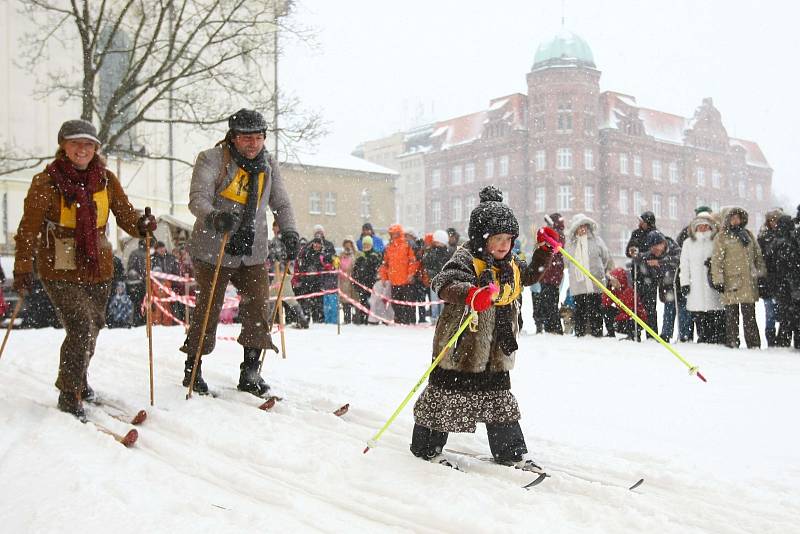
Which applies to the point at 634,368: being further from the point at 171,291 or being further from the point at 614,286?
the point at 171,291

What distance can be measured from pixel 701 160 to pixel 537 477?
73.5 meters

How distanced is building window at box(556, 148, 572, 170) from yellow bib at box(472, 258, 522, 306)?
2280 inches

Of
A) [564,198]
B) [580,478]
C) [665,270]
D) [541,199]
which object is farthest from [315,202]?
[580,478]

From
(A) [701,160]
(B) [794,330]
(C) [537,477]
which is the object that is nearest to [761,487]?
(C) [537,477]

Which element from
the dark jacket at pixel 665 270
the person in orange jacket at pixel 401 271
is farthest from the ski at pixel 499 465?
the person in orange jacket at pixel 401 271

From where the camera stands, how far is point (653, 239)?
34.9 feet

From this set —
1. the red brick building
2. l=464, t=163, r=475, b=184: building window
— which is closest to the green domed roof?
the red brick building

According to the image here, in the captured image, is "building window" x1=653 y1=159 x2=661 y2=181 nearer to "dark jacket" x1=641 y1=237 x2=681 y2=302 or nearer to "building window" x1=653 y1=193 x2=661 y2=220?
"building window" x1=653 y1=193 x2=661 y2=220

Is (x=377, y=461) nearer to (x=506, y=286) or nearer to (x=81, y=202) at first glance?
(x=506, y=286)

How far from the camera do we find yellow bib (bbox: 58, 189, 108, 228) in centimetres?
496

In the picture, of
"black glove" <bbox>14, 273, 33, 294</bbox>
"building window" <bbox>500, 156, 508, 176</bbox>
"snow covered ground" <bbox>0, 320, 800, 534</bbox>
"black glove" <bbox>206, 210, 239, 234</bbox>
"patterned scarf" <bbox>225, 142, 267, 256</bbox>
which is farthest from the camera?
"building window" <bbox>500, 156, 508, 176</bbox>

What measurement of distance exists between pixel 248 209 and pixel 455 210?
63.8 meters

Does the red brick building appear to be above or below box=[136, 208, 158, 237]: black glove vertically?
above

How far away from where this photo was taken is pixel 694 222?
33.0 feet
